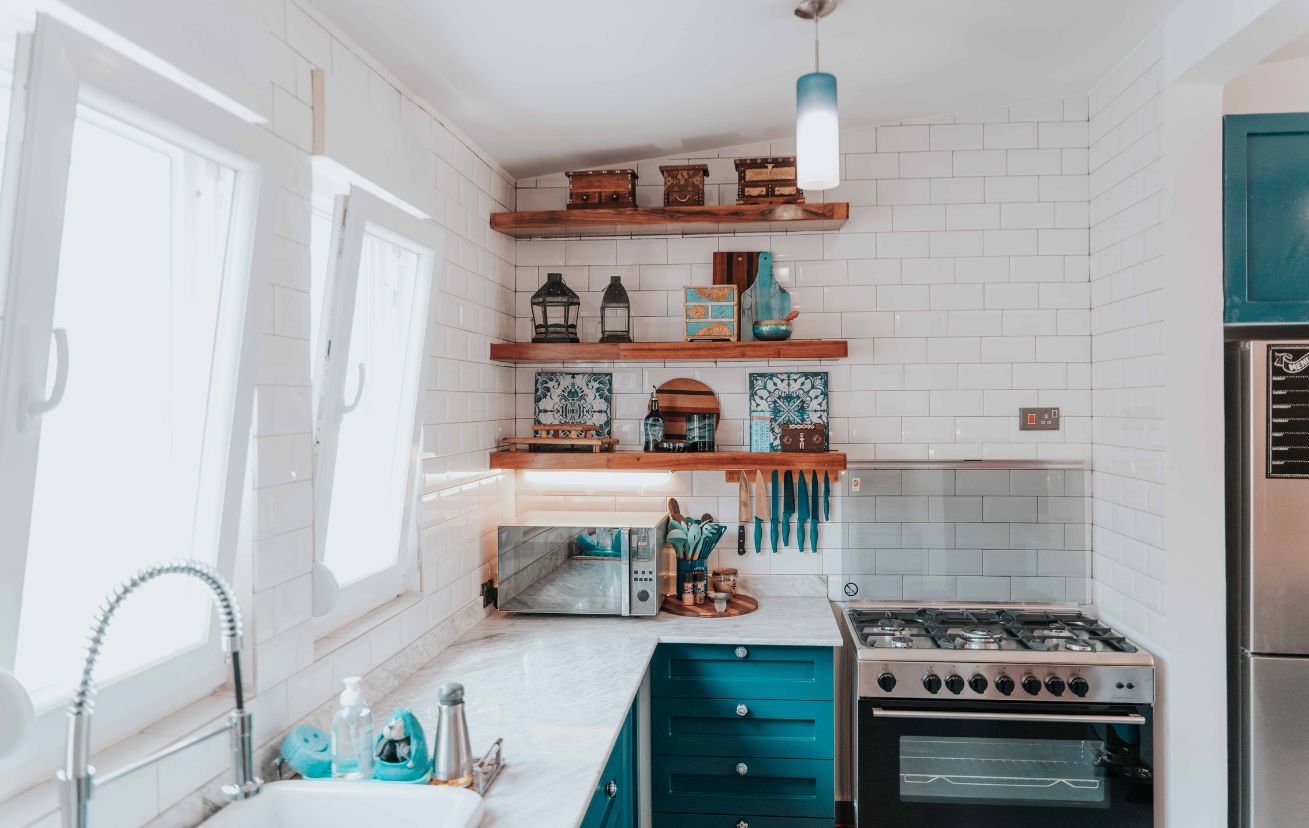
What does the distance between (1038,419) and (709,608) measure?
4.99 ft

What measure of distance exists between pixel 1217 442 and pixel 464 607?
2.54 meters

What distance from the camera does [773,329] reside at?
3244 mm

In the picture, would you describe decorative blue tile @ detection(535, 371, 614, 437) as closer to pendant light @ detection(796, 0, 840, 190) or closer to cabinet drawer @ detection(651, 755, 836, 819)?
cabinet drawer @ detection(651, 755, 836, 819)

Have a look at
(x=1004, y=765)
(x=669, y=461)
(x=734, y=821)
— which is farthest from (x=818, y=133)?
(x=734, y=821)

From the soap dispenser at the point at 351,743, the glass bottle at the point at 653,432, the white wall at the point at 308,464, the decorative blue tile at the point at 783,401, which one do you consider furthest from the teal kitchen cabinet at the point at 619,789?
the decorative blue tile at the point at 783,401

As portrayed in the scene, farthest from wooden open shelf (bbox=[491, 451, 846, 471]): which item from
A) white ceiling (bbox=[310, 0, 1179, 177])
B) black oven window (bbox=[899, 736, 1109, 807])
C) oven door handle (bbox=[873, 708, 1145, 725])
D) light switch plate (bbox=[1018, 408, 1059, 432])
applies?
white ceiling (bbox=[310, 0, 1179, 177])

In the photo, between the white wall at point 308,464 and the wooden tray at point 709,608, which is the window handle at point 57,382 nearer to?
the white wall at point 308,464

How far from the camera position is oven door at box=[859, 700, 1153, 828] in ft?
8.91

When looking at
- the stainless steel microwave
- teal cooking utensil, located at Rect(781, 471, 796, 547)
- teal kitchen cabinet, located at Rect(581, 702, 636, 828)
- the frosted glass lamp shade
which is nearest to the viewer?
the frosted glass lamp shade

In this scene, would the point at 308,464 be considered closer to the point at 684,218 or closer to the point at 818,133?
the point at 818,133

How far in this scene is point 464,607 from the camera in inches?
118

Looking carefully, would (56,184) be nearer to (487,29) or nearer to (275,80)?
(275,80)

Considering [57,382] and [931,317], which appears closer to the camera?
[57,382]

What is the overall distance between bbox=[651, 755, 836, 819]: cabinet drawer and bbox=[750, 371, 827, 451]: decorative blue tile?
1214 mm
